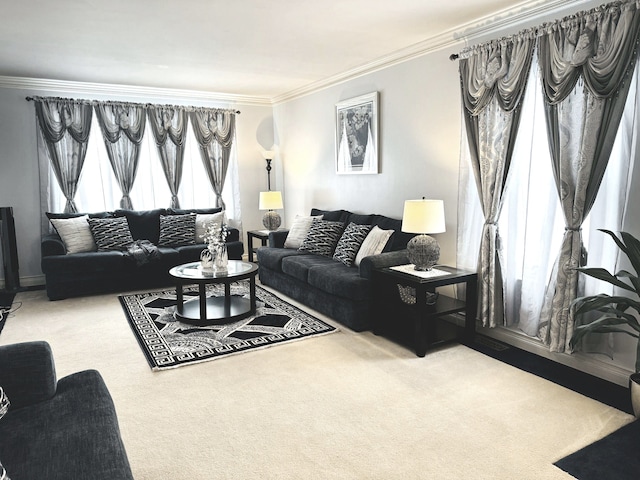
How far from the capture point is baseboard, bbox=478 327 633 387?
2971 millimetres

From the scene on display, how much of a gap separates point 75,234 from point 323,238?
2.96 metres

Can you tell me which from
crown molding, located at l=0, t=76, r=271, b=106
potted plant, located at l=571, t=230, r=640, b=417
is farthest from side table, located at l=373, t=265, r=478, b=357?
crown molding, located at l=0, t=76, r=271, b=106

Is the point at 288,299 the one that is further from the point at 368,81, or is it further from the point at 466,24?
the point at 466,24

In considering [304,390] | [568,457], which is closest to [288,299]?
[304,390]

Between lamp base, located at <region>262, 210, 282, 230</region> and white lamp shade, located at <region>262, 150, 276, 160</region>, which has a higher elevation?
white lamp shade, located at <region>262, 150, 276, 160</region>

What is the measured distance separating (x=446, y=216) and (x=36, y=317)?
4.10m

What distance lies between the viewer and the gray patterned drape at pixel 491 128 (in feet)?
11.3

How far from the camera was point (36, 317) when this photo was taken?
179 inches

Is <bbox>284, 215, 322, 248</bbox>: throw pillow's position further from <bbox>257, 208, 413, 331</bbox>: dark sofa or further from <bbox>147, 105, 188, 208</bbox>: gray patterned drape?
<bbox>147, 105, 188, 208</bbox>: gray patterned drape

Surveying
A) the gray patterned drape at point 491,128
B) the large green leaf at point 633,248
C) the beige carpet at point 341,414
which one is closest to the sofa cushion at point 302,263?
the beige carpet at point 341,414

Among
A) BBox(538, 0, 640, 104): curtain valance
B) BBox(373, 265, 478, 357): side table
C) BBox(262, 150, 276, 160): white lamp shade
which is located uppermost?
BBox(538, 0, 640, 104): curtain valance

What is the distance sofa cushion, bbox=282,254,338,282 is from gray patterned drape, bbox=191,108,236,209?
7.70 feet

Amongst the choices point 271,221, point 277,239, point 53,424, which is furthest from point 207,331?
point 271,221

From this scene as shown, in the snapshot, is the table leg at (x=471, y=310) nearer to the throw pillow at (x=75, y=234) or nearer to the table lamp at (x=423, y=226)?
the table lamp at (x=423, y=226)
